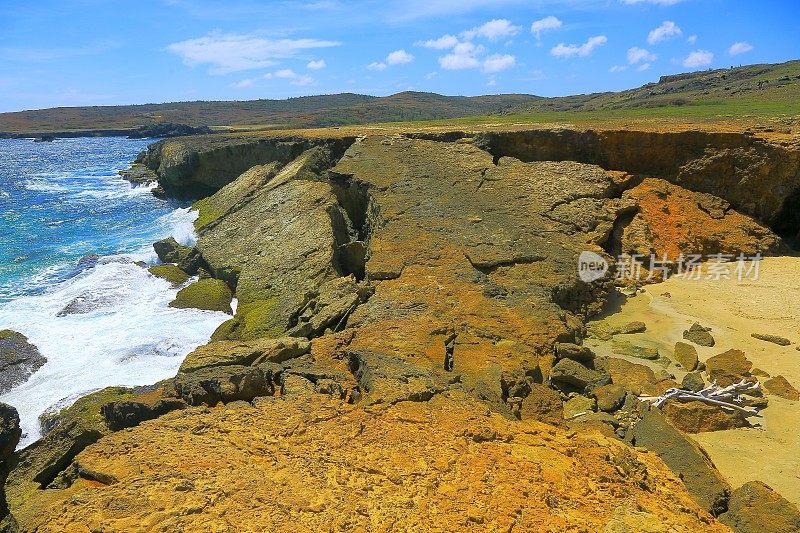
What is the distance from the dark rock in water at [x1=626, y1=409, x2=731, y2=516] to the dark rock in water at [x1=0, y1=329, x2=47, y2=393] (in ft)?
44.7

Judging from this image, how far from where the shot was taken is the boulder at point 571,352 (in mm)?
9884

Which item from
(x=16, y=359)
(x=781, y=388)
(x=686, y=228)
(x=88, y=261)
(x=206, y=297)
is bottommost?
(x=16, y=359)

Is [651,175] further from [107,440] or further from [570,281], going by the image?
[107,440]

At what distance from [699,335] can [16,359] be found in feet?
53.3

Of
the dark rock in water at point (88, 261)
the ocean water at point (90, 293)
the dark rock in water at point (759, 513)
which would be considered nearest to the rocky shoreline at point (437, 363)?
the dark rock in water at point (759, 513)

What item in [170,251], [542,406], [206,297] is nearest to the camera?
[542,406]

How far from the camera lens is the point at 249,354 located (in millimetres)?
9758

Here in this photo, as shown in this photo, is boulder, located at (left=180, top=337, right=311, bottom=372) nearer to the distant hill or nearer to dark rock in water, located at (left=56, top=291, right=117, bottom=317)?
dark rock in water, located at (left=56, top=291, right=117, bottom=317)

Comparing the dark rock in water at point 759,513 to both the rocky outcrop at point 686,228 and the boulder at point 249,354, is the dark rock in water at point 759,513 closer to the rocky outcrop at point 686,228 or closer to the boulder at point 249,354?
the boulder at point 249,354

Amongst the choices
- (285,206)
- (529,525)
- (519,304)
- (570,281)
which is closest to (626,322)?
(570,281)

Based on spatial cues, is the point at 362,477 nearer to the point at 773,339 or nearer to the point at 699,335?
the point at 699,335

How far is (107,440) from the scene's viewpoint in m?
6.65

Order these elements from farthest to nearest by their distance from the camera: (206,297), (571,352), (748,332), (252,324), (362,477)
A: 1. (206,297)
2. (252,324)
3. (748,332)
4. (571,352)
5. (362,477)

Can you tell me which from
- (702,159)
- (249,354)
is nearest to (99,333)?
(249,354)
